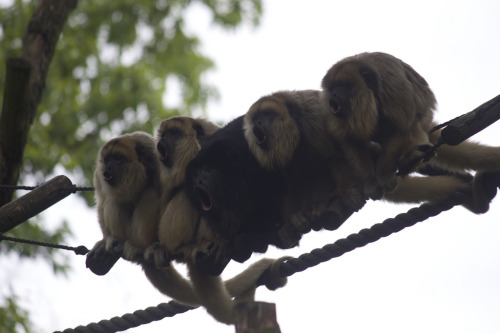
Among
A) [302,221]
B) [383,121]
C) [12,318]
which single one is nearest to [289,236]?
[302,221]

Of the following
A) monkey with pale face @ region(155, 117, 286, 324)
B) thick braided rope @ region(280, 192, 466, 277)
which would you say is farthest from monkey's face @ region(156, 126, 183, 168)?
thick braided rope @ region(280, 192, 466, 277)

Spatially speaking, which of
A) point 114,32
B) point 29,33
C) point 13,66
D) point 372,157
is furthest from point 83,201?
point 372,157

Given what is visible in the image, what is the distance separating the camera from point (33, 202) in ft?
14.2

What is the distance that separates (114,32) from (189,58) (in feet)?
4.34

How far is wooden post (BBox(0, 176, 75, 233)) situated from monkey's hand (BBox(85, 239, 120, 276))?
413mm

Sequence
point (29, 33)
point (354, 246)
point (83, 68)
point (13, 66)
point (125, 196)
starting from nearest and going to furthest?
point (354, 246) < point (125, 196) < point (13, 66) < point (29, 33) < point (83, 68)

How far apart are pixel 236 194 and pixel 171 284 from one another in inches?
32.2

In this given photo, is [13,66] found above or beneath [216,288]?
above

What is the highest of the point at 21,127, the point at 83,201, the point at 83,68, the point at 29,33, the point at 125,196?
the point at 83,68

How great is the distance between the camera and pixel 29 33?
563 centimetres

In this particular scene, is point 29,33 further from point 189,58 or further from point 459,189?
point 189,58

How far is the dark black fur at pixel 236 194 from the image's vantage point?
4070 millimetres

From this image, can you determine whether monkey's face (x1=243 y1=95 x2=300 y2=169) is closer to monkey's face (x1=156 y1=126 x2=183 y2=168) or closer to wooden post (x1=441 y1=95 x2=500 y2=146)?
monkey's face (x1=156 y1=126 x2=183 y2=168)

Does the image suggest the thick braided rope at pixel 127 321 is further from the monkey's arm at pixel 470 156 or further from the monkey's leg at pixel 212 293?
the monkey's arm at pixel 470 156
